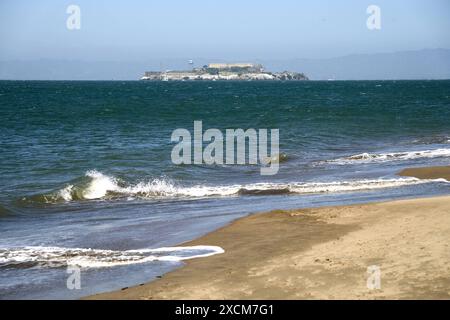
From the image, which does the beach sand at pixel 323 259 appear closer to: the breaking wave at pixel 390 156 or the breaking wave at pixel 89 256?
the breaking wave at pixel 89 256

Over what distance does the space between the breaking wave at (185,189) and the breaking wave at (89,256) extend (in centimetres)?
694

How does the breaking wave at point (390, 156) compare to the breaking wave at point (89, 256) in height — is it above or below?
→ above

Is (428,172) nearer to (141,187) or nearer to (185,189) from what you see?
(185,189)

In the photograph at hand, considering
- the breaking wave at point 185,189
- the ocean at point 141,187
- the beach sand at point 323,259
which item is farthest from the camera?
the breaking wave at point 185,189

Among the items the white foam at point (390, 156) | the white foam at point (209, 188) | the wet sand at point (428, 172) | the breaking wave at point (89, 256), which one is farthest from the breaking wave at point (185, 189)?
the breaking wave at point (89, 256)

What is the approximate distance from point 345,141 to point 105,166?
1368 centimetres

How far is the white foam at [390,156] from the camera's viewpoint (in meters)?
24.6

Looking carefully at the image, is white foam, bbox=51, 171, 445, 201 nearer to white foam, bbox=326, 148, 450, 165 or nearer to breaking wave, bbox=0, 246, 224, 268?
white foam, bbox=326, 148, 450, 165

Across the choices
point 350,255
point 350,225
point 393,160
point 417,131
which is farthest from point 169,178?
point 417,131

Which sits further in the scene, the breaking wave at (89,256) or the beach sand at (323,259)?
the breaking wave at (89,256)

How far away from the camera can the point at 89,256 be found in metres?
10.9

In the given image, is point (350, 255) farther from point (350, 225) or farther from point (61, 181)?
point (61, 181)

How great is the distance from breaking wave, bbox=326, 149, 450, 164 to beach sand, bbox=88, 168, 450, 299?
1141cm
